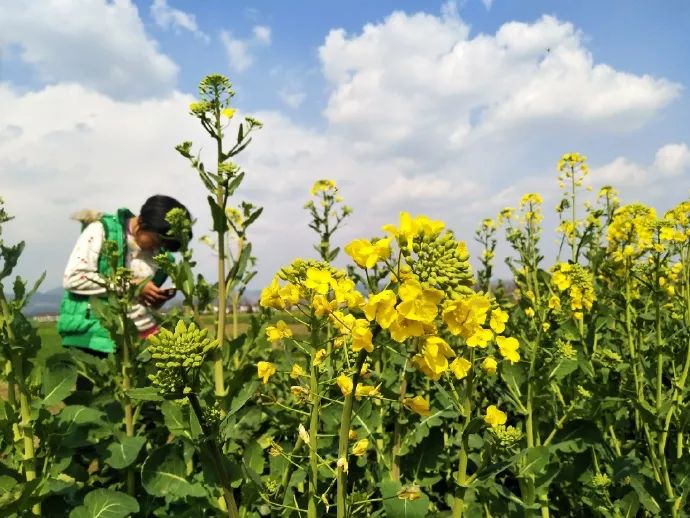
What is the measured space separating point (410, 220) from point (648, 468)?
8.40ft

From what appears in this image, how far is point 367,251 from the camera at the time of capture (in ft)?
4.44

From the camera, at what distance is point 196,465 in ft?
8.87

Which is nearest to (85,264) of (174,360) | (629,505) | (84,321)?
(84,321)

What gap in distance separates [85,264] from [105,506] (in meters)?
1.81

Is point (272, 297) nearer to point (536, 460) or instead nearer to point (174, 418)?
point (174, 418)

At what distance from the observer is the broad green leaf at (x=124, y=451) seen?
2367 mm

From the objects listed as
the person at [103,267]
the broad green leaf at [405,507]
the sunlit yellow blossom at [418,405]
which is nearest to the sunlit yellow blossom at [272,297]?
the sunlit yellow blossom at [418,405]

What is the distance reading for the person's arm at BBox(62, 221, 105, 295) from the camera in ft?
11.2

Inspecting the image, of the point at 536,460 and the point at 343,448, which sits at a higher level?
the point at 343,448

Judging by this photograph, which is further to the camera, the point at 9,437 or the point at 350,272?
the point at 350,272

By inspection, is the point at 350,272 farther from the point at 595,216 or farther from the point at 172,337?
the point at 172,337

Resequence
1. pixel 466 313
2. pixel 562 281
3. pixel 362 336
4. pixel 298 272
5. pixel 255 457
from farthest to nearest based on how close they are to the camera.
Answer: pixel 562 281 < pixel 255 457 < pixel 298 272 < pixel 466 313 < pixel 362 336

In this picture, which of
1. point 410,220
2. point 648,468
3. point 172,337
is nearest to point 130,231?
point 172,337

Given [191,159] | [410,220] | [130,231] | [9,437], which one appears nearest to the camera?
[410,220]
